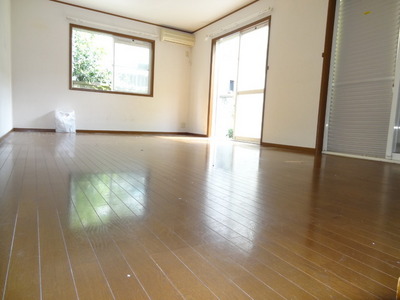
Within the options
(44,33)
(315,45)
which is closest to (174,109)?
(44,33)

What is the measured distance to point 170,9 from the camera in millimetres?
7012

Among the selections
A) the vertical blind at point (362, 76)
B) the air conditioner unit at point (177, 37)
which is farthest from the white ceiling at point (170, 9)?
the vertical blind at point (362, 76)

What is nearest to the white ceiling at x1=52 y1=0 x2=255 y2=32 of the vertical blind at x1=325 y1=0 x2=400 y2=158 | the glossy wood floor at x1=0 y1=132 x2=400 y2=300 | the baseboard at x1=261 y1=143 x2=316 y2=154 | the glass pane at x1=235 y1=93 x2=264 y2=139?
the glass pane at x1=235 y1=93 x2=264 y2=139

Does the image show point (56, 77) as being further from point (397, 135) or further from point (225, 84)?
point (397, 135)

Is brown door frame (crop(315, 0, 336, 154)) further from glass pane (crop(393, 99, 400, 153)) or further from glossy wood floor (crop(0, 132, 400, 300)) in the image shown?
glossy wood floor (crop(0, 132, 400, 300))

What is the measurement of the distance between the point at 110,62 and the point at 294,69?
4.91m

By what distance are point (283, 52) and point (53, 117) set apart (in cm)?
567

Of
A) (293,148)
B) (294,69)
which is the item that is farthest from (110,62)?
(293,148)

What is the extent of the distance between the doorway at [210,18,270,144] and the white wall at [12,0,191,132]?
67.2 inches

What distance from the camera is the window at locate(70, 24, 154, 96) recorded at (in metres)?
7.29

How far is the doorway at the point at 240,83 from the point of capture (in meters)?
6.57

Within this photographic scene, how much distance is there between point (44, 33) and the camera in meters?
6.77

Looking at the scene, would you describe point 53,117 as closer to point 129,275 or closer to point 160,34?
point 160,34

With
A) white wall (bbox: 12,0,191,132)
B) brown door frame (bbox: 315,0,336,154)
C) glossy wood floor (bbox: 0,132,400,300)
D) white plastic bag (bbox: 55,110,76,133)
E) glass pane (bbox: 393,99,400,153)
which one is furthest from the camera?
white plastic bag (bbox: 55,110,76,133)
